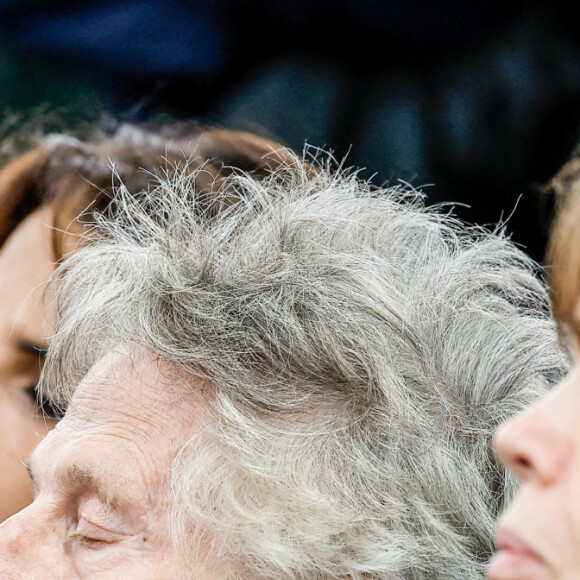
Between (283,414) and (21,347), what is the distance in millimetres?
899

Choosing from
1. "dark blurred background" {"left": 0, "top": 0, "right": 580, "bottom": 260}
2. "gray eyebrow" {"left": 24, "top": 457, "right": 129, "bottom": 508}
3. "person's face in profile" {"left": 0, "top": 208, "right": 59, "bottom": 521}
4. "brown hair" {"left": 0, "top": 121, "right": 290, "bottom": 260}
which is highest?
"dark blurred background" {"left": 0, "top": 0, "right": 580, "bottom": 260}

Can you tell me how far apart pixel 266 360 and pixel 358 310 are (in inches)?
5.9

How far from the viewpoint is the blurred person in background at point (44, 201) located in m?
1.71

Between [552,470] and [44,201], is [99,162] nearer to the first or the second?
[44,201]

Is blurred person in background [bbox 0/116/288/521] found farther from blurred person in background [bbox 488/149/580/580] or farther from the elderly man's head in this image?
blurred person in background [bbox 488/149/580/580]

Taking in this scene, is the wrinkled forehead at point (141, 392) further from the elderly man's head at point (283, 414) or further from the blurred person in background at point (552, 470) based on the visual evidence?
the blurred person in background at point (552, 470)

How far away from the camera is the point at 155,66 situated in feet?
6.42

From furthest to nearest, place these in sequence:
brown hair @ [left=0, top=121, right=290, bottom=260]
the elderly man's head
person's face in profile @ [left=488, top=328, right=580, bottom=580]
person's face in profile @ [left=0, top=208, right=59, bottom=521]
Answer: brown hair @ [left=0, top=121, right=290, bottom=260] → person's face in profile @ [left=0, top=208, right=59, bottom=521] → the elderly man's head → person's face in profile @ [left=488, top=328, right=580, bottom=580]

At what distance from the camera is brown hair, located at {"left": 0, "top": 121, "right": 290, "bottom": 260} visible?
179 cm

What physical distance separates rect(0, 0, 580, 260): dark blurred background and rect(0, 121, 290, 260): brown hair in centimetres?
6

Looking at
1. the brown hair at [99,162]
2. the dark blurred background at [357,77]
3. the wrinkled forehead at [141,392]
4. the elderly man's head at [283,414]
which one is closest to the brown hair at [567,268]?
the elderly man's head at [283,414]

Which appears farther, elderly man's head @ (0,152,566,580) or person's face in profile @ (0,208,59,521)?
person's face in profile @ (0,208,59,521)

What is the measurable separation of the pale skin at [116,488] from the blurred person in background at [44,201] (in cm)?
54

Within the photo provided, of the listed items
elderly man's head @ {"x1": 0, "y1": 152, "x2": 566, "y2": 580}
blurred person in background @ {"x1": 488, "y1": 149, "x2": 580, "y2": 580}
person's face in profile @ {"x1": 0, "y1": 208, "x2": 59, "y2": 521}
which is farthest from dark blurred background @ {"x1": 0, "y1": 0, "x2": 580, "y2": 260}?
blurred person in background @ {"x1": 488, "y1": 149, "x2": 580, "y2": 580}
